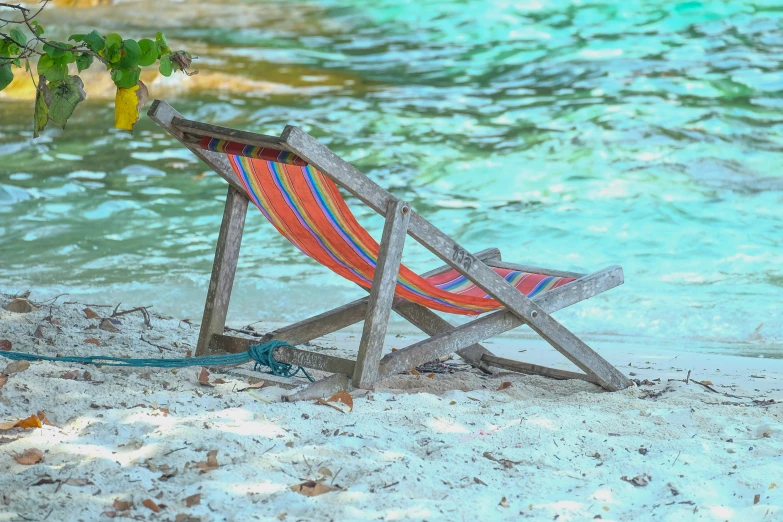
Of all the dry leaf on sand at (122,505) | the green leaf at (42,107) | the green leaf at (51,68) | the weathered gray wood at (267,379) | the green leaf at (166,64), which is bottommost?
the weathered gray wood at (267,379)

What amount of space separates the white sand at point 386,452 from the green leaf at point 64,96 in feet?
2.88

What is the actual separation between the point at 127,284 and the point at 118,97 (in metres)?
4.17

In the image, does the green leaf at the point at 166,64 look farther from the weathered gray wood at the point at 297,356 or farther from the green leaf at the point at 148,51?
the weathered gray wood at the point at 297,356

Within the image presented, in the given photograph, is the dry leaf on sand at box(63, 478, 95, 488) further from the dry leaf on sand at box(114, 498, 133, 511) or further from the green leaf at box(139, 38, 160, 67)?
the green leaf at box(139, 38, 160, 67)

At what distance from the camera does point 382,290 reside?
2.90 m

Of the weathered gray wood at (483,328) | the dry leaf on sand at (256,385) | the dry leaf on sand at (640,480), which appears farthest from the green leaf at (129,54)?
the dry leaf on sand at (640,480)

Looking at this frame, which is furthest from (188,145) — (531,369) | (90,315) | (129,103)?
(531,369)

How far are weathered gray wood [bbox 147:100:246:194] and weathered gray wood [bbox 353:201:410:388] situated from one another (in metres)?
0.69

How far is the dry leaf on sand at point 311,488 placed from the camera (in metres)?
2.15

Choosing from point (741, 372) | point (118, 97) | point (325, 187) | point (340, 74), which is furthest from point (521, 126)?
point (118, 97)

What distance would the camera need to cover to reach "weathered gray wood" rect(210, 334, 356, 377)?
122 inches

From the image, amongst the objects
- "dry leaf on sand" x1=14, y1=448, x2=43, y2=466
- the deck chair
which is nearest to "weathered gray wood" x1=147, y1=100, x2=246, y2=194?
the deck chair

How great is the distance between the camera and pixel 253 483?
218 cm

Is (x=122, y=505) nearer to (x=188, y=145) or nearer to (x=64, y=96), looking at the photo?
(x=64, y=96)
